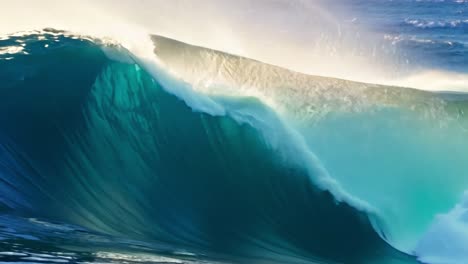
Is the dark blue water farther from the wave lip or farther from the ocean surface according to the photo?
the wave lip

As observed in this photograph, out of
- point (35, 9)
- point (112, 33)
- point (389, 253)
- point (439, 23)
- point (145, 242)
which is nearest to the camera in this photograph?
point (145, 242)

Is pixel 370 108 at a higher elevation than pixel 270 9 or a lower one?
lower

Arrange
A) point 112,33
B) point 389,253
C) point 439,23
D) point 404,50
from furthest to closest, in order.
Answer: point 439,23 < point 404,50 < point 112,33 < point 389,253

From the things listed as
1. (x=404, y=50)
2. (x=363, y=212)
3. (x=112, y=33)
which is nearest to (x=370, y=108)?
(x=363, y=212)

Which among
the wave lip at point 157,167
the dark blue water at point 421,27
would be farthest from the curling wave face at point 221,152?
the dark blue water at point 421,27

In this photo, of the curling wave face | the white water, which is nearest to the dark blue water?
the white water

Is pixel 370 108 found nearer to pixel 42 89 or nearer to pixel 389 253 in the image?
pixel 389 253

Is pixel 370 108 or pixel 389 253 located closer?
pixel 389 253

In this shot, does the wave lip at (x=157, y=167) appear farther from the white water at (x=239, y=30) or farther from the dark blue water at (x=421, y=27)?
the dark blue water at (x=421, y=27)
